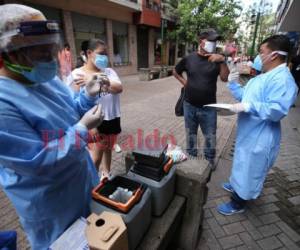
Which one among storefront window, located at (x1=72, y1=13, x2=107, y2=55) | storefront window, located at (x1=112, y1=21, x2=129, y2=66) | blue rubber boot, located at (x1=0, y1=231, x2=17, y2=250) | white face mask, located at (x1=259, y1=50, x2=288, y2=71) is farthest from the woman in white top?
storefront window, located at (x1=112, y1=21, x2=129, y2=66)

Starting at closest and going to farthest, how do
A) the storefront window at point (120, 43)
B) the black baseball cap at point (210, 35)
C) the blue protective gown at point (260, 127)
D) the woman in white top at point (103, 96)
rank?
the blue protective gown at point (260, 127)
the woman in white top at point (103, 96)
the black baseball cap at point (210, 35)
the storefront window at point (120, 43)

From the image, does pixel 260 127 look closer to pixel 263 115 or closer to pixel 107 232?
pixel 263 115

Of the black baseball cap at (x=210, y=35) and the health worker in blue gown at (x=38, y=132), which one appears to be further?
the black baseball cap at (x=210, y=35)

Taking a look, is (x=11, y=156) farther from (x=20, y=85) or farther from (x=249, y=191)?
(x=249, y=191)

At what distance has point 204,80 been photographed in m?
2.55

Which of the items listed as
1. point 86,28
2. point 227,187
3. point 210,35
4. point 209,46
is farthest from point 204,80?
point 86,28

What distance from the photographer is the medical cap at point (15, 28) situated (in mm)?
886

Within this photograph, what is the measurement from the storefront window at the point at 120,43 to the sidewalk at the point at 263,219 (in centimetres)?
1167

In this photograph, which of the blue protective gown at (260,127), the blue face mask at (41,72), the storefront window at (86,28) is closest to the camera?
the blue face mask at (41,72)

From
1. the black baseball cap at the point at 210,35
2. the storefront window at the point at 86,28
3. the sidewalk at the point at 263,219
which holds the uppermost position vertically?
the storefront window at the point at 86,28

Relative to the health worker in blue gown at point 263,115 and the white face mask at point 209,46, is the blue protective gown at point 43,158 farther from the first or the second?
the white face mask at point 209,46

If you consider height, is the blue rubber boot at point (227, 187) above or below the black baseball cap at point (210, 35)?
below

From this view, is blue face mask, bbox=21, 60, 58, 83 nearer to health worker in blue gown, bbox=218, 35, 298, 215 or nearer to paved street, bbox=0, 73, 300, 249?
paved street, bbox=0, 73, 300, 249

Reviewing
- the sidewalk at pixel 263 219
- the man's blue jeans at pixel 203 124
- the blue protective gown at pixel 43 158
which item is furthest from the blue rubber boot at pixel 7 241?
the man's blue jeans at pixel 203 124
